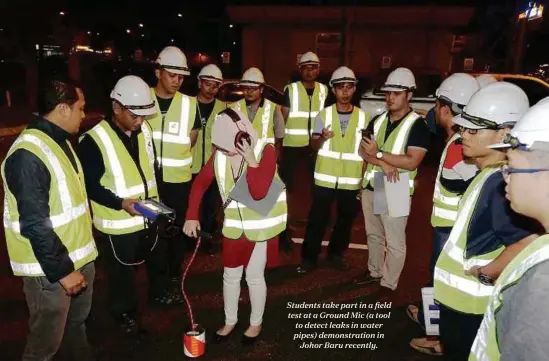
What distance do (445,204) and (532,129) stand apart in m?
2.01

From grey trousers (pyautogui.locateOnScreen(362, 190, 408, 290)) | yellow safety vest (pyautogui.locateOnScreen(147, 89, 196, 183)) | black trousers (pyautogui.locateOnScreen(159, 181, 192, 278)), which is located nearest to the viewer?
grey trousers (pyautogui.locateOnScreen(362, 190, 408, 290))

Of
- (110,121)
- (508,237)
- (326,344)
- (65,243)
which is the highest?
(110,121)

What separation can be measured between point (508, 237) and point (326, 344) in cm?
205

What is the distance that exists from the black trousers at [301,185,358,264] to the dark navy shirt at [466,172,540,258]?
2.62 m

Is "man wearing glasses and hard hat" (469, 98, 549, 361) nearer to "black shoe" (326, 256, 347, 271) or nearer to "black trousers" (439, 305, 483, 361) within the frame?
"black trousers" (439, 305, 483, 361)

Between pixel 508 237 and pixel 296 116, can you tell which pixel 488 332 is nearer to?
pixel 508 237

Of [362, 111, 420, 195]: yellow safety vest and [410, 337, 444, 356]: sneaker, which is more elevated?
[362, 111, 420, 195]: yellow safety vest

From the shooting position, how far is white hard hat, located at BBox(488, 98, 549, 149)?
5.03 ft

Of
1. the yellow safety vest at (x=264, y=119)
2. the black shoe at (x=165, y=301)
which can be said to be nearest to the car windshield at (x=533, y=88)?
the yellow safety vest at (x=264, y=119)

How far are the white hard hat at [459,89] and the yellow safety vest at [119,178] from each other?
8.06 ft

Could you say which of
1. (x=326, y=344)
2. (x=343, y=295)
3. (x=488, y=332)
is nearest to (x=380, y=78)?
(x=343, y=295)

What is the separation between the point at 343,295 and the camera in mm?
4645

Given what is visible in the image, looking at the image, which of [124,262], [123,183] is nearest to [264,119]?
[123,183]

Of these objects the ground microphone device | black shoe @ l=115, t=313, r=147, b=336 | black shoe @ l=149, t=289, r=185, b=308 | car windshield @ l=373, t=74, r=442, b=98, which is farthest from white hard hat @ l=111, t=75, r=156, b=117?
car windshield @ l=373, t=74, r=442, b=98
